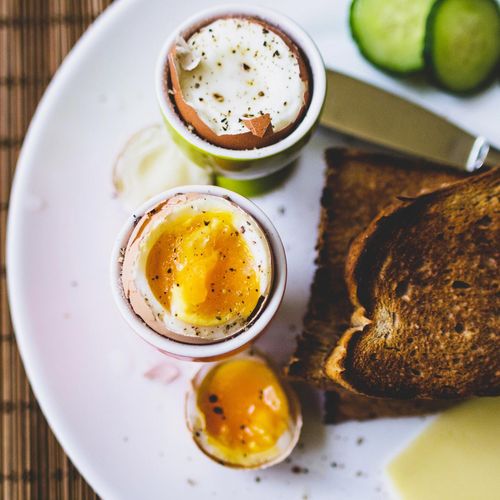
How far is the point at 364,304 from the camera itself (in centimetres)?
162

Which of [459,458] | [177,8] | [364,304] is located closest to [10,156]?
[177,8]

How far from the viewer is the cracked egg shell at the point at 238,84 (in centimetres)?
146

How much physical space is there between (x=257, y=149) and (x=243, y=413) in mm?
680

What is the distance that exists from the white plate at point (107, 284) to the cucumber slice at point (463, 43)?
7cm

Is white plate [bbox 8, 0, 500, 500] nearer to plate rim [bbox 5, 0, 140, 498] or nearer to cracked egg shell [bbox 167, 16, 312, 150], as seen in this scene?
plate rim [bbox 5, 0, 140, 498]

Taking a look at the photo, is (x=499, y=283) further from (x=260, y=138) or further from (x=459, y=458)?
(x=260, y=138)

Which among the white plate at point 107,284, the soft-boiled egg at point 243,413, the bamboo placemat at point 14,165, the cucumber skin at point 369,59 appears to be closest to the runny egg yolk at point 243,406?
the soft-boiled egg at point 243,413

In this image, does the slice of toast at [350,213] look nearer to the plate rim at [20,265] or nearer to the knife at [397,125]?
the knife at [397,125]

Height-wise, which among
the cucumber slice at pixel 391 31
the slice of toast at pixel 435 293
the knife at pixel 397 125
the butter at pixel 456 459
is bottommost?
the butter at pixel 456 459

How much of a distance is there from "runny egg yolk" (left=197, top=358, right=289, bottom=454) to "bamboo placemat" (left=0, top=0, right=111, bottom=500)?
1.52 ft

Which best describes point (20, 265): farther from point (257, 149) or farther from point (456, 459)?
point (456, 459)

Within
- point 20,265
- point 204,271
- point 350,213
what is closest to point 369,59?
point 350,213

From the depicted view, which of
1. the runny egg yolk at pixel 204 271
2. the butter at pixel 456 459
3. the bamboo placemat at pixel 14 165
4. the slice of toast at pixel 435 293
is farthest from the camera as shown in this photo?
the bamboo placemat at pixel 14 165

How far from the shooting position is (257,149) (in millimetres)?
1471
